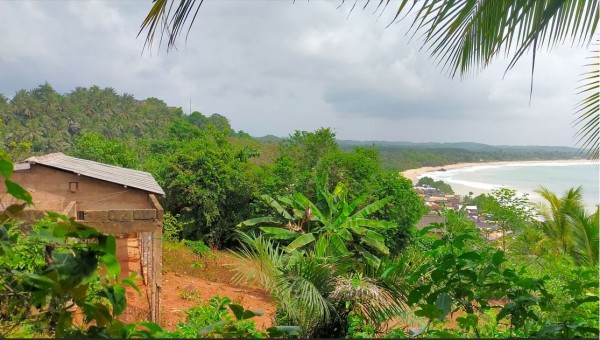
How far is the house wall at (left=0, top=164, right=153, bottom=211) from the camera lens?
7.06m

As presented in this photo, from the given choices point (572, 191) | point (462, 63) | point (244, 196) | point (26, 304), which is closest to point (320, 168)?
point (244, 196)

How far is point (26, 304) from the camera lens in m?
1.24

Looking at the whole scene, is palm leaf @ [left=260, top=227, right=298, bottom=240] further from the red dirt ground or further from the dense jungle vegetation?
the red dirt ground

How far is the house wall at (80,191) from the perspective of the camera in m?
7.06

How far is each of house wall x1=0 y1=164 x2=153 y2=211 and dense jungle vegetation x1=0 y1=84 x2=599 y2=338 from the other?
7.43 ft

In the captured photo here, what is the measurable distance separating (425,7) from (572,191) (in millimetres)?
12790

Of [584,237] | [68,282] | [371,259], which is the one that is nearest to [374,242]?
[584,237]

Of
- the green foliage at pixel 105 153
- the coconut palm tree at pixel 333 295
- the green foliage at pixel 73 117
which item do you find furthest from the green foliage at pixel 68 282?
the green foliage at pixel 73 117

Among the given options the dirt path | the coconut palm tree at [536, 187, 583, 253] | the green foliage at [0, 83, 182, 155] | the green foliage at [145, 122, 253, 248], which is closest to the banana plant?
the dirt path

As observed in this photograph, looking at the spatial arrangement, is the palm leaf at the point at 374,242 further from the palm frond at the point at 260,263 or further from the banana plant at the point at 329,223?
the palm frond at the point at 260,263

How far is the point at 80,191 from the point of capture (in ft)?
23.7

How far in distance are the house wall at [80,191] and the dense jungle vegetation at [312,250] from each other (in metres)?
2.26

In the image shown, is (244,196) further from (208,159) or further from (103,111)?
(103,111)

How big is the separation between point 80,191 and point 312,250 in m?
4.11
